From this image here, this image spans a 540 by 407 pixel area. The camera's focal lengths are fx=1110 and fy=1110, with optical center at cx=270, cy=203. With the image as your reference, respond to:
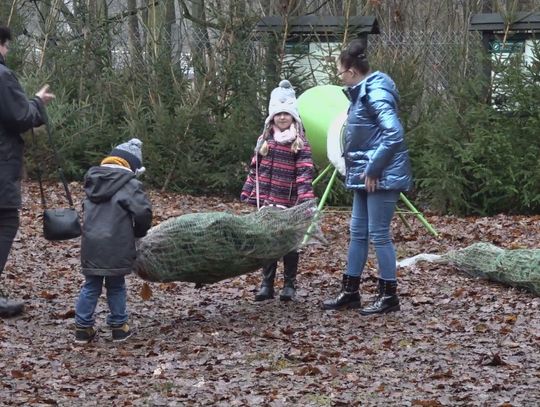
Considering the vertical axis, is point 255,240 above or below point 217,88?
below

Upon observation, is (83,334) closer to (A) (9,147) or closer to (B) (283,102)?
(A) (9,147)

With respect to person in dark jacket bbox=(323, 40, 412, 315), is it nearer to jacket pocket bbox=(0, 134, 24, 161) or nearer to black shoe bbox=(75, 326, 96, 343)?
black shoe bbox=(75, 326, 96, 343)

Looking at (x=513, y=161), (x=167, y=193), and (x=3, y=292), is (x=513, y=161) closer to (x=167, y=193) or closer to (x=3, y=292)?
(x=167, y=193)

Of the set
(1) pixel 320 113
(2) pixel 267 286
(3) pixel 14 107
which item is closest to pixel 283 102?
(2) pixel 267 286

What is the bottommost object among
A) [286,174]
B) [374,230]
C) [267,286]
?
[267,286]

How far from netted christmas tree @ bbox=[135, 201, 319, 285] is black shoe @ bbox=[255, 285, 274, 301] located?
1.95ft

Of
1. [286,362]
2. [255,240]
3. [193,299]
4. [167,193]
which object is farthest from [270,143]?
[167,193]

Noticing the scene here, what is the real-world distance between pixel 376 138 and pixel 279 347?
163 cm

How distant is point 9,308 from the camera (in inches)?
311

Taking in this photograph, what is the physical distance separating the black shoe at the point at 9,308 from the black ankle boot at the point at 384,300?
245cm

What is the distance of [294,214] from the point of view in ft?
25.8

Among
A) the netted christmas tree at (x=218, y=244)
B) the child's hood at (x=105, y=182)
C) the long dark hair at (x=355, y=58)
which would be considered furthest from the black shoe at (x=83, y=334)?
the long dark hair at (x=355, y=58)

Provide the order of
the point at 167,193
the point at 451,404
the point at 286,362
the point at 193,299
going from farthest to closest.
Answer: the point at 167,193 < the point at 193,299 < the point at 286,362 < the point at 451,404

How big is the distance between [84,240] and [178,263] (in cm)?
71
